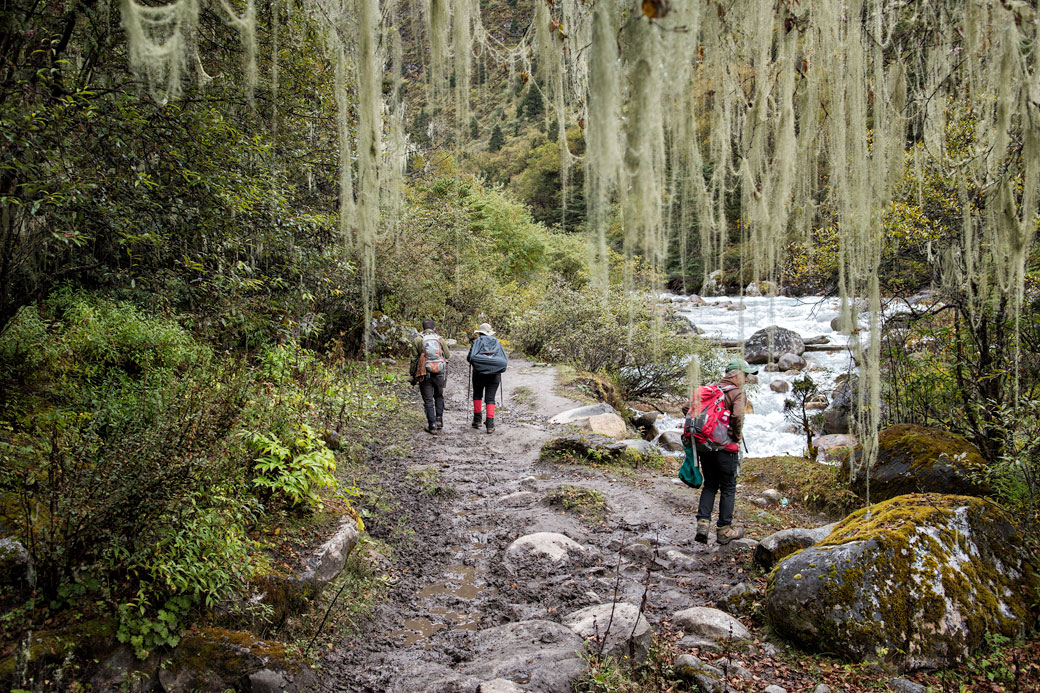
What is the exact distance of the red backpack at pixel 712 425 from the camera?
15.2 feet

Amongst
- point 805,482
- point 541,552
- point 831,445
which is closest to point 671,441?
point 831,445

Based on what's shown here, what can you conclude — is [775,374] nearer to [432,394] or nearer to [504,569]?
[432,394]

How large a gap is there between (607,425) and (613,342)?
4742mm

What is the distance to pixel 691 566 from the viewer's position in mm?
4547

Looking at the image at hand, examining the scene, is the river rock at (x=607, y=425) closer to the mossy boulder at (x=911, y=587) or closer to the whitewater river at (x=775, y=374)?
the whitewater river at (x=775, y=374)

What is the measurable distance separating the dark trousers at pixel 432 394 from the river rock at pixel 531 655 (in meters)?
4.70

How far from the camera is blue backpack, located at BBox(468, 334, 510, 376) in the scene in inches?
311

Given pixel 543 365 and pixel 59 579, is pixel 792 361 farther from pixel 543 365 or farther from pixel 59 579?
pixel 59 579

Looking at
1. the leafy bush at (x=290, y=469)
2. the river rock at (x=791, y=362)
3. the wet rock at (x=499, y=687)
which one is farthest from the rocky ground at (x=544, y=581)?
the river rock at (x=791, y=362)

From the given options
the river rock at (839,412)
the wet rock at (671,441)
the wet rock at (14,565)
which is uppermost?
the wet rock at (14,565)

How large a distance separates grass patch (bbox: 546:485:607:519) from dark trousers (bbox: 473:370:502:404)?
254cm

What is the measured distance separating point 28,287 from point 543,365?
10809 millimetres

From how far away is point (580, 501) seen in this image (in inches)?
224

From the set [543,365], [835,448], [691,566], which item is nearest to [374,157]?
[691,566]
